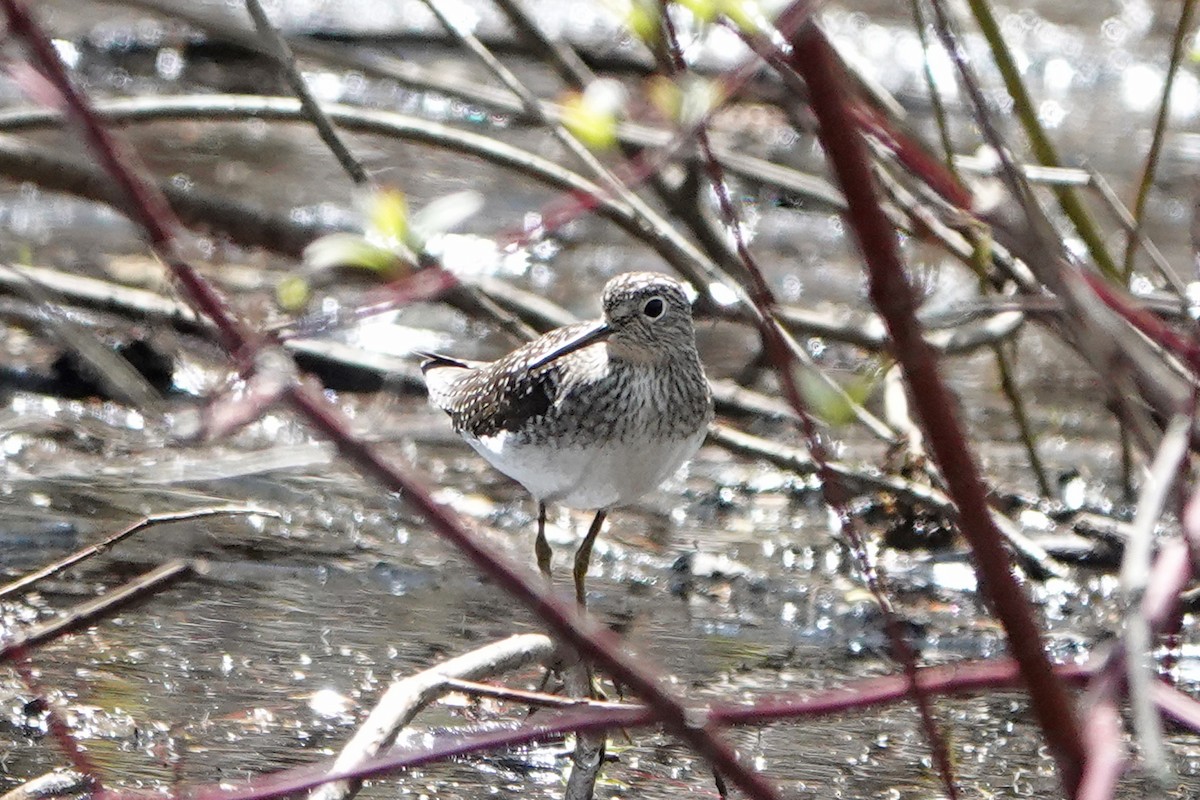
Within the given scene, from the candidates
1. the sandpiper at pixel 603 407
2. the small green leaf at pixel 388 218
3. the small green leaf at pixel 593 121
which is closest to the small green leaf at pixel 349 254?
the small green leaf at pixel 388 218

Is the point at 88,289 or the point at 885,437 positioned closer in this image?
the point at 885,437

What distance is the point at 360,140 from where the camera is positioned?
38.0 feet

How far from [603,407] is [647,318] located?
0.39m

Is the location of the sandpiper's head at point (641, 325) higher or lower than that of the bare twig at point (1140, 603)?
higher

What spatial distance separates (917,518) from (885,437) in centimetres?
40

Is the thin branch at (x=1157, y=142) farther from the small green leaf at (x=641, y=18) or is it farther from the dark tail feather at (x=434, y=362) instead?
the dark tail feather at (x=434, y=362)

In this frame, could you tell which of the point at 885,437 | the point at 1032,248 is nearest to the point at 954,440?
the point at 1032,248

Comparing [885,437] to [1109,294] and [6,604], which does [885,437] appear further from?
[1109,294]

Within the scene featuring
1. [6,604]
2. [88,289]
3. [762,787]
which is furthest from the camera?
[88,289]

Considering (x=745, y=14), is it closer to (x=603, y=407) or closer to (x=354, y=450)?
(x=354, y=450)

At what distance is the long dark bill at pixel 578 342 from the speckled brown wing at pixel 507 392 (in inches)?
0.9

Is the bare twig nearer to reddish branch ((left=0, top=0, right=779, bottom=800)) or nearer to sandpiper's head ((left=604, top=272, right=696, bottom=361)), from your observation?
reddish branch ((left=0, top=0, right=779, bottom=800))

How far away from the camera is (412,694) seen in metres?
2.92

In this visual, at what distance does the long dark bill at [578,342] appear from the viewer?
517 centimetres
